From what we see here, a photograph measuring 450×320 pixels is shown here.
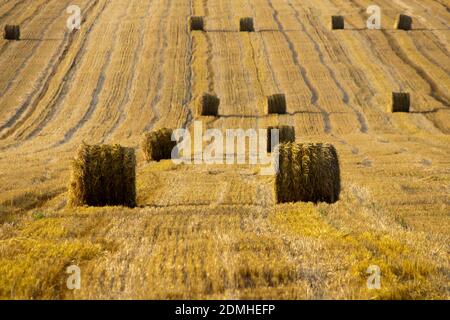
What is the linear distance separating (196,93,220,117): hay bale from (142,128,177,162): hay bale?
994 centimetres

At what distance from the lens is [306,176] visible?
10.7 metres

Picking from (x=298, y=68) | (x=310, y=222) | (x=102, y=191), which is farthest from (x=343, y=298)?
(x=298, y=68)

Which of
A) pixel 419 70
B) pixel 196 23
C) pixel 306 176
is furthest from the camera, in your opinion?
pixel 196 23

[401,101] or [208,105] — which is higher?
[208,105]

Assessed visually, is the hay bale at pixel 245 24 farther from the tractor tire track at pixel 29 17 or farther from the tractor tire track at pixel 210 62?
the tractor tire track at pixel 29 17

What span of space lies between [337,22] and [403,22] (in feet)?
13.1

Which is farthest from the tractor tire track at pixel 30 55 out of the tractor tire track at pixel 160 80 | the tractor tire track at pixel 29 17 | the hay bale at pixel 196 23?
the hay bale at pixel 196 23

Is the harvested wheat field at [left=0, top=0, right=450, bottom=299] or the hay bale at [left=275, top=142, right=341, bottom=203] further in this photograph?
the hay bale at [left=275, top=142, right=341, bottom=203]

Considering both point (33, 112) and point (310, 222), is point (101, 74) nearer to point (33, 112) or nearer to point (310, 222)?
point (33, 112)

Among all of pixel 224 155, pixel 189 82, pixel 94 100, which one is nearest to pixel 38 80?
pixel 94 100

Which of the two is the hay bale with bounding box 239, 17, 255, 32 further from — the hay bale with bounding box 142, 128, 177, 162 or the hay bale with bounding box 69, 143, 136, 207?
the hay bale with bounding box 69, 143, 136, 207

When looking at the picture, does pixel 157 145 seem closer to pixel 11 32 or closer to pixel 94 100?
pixel 94 100

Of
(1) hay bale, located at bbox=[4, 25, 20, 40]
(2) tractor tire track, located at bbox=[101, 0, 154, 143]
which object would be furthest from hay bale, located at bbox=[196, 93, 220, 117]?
(1) hay bale, located at bbox=[4, 25, 20, 40]

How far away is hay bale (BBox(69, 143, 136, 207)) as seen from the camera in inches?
413
